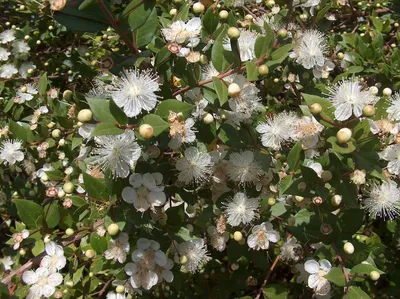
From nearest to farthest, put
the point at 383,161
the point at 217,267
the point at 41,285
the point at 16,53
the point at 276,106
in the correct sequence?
the point at 383,161 < the point at 41,285 < the point at 276,106 < the point at 217,267 < the point at 16,53

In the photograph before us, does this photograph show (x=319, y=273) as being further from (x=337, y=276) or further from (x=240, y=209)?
(x=240, y=209)

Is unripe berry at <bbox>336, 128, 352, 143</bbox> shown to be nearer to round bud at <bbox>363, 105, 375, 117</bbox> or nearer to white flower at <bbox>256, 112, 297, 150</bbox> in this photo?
round bud at <bbox>363, 105, 375, 117</bbox>

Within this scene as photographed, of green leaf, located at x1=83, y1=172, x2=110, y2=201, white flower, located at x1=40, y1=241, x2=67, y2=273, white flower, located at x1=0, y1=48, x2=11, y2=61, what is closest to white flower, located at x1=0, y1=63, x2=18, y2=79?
white flower, located at x1=0, y1=48, x2=11, y2=61

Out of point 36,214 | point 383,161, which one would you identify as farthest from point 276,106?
point 36,214

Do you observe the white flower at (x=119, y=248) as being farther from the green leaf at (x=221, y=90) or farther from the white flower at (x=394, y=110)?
the white flower at (x=394, y=110)

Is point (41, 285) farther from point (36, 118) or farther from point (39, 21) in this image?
point (39, 21)
